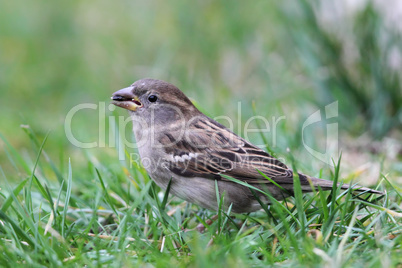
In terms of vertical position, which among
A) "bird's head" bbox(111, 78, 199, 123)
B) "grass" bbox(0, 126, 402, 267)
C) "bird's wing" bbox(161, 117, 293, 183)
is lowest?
"grass" bbox(0, 126, 402, 267)

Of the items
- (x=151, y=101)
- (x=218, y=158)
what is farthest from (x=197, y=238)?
(x=151, y=101)

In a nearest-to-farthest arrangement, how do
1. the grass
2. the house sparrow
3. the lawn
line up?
1. the grass
2. the lawn
3. the house sparrow

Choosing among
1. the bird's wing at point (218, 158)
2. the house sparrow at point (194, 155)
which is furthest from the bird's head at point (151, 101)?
the bird's wing at point (218, 158)

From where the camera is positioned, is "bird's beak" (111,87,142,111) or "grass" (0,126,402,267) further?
"bird's beak" (111,87,142,111)

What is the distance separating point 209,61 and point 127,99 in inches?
143

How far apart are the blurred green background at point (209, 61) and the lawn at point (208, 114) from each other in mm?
22

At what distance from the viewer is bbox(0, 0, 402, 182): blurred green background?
17.8ft

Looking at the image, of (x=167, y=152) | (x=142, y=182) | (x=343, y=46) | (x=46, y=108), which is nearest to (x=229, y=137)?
(x=167, y=152)

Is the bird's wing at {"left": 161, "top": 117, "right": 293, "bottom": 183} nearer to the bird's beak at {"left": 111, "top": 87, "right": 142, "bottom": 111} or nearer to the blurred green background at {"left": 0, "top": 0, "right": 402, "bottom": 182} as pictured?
the bird's beak at {"left": 111, "top": 87, "right": 142, "bottom": 111}

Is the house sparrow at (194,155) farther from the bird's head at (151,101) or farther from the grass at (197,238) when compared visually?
the grass at (197,238)

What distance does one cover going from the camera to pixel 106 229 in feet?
11.4

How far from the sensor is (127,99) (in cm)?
391

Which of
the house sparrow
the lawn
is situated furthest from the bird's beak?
the lawn

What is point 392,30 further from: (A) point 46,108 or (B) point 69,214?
(A) point 46,108
